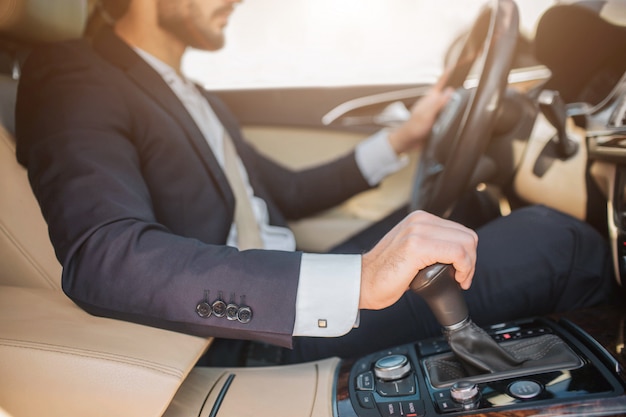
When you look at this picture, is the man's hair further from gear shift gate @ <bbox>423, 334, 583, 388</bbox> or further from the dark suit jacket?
gear shift gate @ <bbox>423, 334, 583, 388</bbox>

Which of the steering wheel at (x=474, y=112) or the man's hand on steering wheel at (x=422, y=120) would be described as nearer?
the steering wheel at (x=474, y=112)

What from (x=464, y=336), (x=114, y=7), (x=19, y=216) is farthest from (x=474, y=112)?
(x=19, y=216)

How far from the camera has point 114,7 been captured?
37.8 inches

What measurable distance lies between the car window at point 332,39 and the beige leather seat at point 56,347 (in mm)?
385

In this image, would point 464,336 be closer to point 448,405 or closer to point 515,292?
point 448,405

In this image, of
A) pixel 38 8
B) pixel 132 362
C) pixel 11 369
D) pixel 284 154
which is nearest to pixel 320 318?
pixel 132 362

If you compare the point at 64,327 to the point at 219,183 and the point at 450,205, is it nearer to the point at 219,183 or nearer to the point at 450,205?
the point at 219,183

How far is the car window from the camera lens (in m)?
1.01

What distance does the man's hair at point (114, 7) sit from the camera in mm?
937

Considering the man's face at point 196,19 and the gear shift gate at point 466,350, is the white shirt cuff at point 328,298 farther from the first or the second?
the man's face at point 196,19

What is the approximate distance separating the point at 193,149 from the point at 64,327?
15.2 inches

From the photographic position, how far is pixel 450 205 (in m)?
1.08

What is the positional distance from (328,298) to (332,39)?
56 cm

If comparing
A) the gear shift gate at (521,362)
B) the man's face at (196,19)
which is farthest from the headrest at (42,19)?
the gear shift gate at (521,362)
